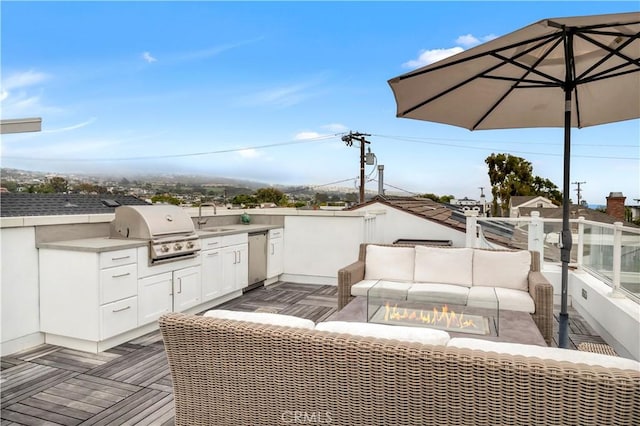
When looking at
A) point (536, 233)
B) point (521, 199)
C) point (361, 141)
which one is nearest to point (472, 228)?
point (536, 233)

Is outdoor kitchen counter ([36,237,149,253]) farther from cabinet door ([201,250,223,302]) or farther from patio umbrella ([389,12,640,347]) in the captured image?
patio umbrella ([389,12,640,347])

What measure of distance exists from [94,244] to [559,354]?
339cm

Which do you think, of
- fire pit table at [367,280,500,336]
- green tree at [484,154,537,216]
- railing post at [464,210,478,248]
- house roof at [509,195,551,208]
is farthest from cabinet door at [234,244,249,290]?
house roof at [509,195,551,208]

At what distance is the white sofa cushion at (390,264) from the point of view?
4.01 m

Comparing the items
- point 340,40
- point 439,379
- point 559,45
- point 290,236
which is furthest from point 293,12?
point 439,379

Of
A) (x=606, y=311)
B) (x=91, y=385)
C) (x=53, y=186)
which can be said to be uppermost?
(x=53, y=186)

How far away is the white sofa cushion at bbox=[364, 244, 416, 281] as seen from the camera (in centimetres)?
401

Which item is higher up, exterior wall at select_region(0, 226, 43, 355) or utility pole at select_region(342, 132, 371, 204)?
utility pole at select_region(342, 132, 371, 204)

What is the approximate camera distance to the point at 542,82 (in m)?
2.71

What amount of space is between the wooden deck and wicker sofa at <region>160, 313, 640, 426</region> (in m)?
1.03

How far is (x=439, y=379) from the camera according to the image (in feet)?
3.70

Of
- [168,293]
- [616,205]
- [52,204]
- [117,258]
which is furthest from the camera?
[616,205]

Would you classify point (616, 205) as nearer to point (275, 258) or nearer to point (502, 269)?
point (502, 269)

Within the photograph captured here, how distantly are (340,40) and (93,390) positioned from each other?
374 inches
